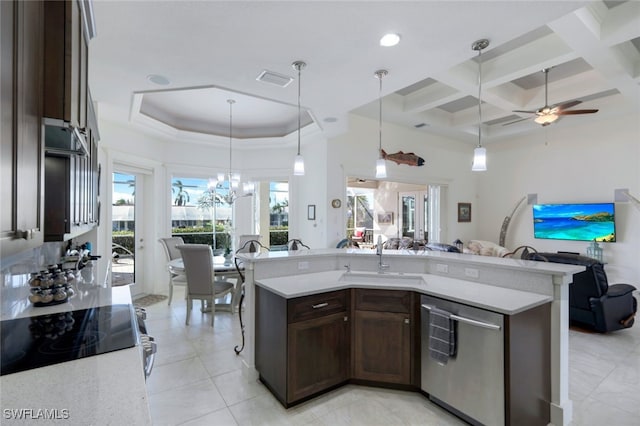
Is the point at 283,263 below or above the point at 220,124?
below

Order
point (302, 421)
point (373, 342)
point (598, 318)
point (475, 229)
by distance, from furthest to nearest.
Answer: point (475, 229) < point (598, 318) < point (373, 342) < point (302, 421)

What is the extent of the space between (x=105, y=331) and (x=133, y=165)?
4223mm

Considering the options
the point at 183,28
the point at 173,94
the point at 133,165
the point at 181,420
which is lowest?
the point at 181,420

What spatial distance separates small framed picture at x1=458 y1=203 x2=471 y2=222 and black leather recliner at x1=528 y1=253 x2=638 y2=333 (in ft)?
A: 13.0

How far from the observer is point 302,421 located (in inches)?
83.4

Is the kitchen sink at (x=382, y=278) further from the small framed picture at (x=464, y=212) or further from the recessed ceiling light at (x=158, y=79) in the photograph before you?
the small framed picture at (x=464, y=212)

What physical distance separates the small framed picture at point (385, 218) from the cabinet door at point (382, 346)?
7.60 m

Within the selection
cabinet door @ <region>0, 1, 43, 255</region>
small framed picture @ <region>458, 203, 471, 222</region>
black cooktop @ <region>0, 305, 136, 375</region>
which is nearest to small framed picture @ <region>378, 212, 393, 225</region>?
small framed picture @ <region>458, 203, 471, 222</region>

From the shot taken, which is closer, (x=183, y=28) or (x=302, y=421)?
(x=302, y=421)

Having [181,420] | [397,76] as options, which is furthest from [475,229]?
[181,420]

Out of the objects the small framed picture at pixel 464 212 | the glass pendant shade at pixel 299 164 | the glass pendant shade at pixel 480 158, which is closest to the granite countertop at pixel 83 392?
the glass pendant shade at pixel 299 164

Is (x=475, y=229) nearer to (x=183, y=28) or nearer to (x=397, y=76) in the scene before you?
(x=397, y=76)

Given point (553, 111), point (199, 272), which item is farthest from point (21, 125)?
point (553, 111)

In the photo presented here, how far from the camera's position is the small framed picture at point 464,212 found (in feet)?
24.9
